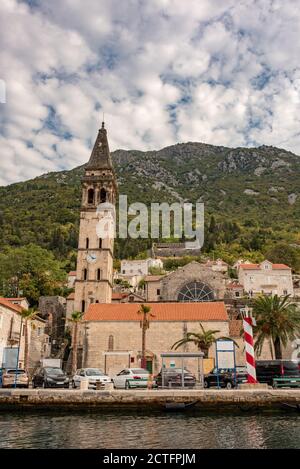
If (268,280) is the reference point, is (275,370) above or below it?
below

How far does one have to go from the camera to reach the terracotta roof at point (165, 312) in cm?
4238

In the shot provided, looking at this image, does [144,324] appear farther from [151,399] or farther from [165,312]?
[151,399]

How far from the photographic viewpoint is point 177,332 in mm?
41594

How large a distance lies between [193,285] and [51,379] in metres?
36.2

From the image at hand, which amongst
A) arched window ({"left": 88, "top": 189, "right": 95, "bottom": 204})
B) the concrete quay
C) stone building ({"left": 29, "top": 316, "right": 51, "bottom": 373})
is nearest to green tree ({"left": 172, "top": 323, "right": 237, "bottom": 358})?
the concrete quay

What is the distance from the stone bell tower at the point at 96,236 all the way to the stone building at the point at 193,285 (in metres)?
10.8

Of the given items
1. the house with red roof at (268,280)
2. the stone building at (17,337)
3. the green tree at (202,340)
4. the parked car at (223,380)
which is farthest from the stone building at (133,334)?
the house with red roof at (268,280)

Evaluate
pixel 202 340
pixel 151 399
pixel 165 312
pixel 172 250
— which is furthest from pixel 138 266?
pixel 151 399

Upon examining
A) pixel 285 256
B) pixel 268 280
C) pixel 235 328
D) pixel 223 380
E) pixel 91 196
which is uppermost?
pixel 285 256

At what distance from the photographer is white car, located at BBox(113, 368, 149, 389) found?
90.2 feet

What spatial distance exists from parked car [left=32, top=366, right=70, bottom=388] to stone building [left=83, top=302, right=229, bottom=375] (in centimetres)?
1100

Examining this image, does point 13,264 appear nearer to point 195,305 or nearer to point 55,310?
point 55,310

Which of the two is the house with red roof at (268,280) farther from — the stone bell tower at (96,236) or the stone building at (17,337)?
the stone building at (17,337)

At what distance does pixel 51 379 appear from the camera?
2820cm
